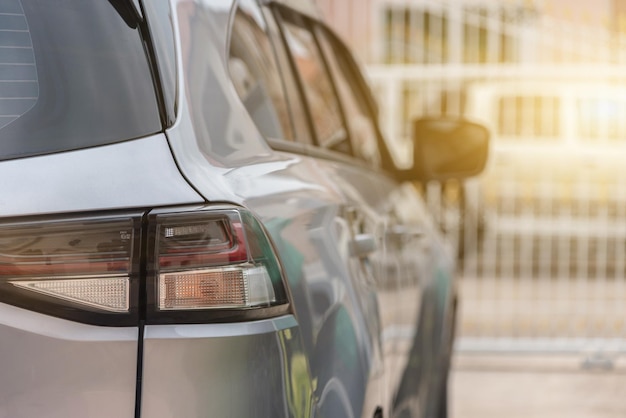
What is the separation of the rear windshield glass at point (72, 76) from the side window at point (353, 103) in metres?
1.55

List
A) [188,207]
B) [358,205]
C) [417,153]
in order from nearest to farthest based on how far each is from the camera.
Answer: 1. [188,207]
2. [358,205]
3. [417,153]

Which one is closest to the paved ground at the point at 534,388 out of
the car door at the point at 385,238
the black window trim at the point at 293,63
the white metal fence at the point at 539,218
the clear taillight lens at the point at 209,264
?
the white metal fence at the point at 539,218

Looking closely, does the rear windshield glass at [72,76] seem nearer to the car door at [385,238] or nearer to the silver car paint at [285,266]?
the silver car paint at [285,266]

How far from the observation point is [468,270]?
8.40 metres

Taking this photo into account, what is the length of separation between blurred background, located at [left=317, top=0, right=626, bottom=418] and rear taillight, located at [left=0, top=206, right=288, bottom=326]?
19.0 feet

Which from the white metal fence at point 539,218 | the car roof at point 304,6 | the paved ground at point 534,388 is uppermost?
the car roof at point 304,6

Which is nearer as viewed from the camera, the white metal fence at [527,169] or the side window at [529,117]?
the white metal fence at [527,169]

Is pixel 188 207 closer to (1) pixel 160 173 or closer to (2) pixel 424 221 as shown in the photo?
(1) pixel 160 173

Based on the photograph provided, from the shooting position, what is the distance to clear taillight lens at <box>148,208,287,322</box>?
1613mm

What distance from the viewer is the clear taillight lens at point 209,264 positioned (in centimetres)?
161

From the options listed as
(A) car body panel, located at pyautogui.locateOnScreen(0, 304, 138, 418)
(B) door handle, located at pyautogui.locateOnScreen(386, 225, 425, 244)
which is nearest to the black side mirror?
(B) door handle, located at pyautogui.locateOnScreen(386, 225, 425, 244)

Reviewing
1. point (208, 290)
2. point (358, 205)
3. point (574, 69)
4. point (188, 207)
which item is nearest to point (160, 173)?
point (188, 207)

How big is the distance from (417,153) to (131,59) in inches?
90.1

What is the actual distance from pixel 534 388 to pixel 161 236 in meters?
4.92
